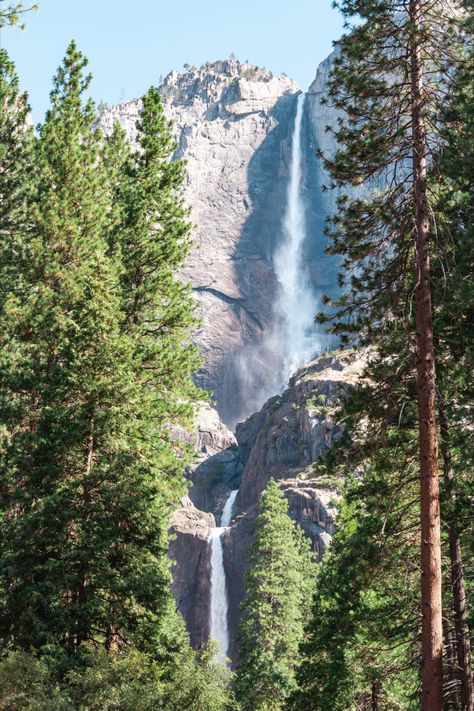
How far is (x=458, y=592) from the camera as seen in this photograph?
12.6 meters

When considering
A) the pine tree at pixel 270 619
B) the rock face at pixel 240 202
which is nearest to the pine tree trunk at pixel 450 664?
the pine tree at pixel 270 619

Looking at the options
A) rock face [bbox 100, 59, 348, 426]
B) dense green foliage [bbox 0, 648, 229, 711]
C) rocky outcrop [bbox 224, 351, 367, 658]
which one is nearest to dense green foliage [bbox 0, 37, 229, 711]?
dense green foliage [bbox 0, 648, 229, 711]

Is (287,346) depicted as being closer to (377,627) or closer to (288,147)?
(288,147)

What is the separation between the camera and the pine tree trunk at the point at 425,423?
29.9 feet

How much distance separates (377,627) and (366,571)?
9.43 feet

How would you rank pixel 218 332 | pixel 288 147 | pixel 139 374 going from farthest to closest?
pixel 288 147, pixel 218 332, pixel 139 374

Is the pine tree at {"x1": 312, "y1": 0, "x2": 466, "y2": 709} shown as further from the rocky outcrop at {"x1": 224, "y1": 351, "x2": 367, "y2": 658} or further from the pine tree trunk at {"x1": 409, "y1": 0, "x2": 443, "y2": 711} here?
the rocky outcrop at {"x1": 224, "y1": 351, "x2": 367, "y2": 658}

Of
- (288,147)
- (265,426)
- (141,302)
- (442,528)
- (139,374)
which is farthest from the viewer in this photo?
(288,147)

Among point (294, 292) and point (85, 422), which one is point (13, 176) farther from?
point (294, 292)

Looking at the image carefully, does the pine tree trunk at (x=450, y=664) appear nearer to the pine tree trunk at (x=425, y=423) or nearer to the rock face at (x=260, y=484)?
the pine tree trunk at (x=425, y=423)

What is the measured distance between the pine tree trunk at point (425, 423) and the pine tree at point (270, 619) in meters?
20.6

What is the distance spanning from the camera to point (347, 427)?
12.0 m

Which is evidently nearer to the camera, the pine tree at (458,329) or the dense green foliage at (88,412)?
the pine tree at (458,329)

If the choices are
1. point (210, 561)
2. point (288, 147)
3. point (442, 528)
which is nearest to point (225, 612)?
point (210, 561)
